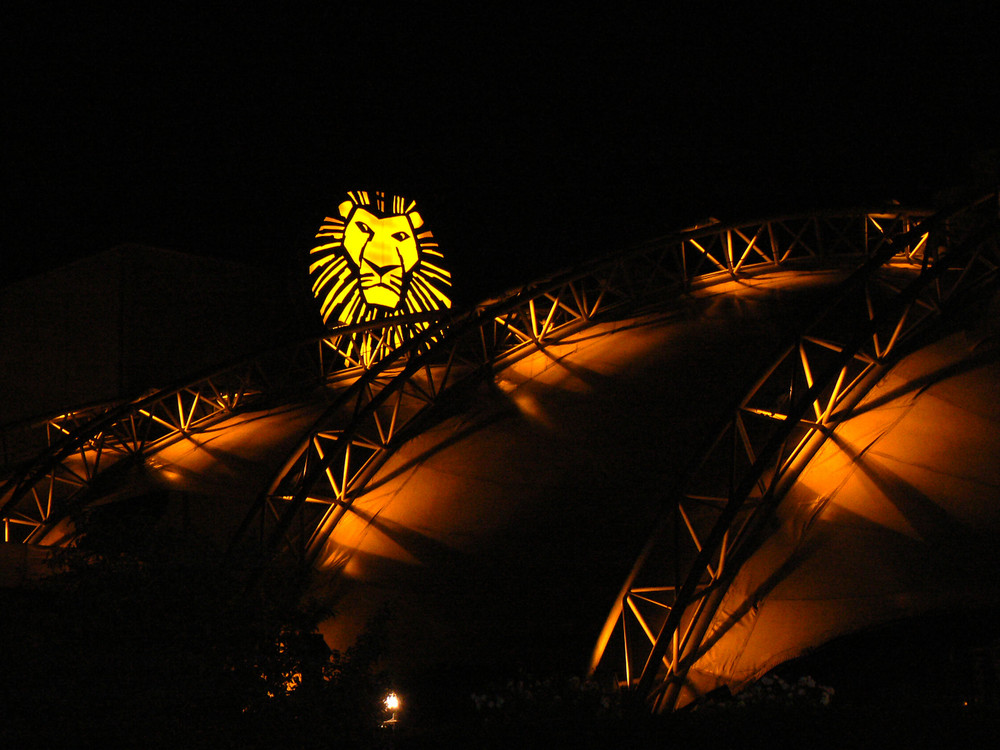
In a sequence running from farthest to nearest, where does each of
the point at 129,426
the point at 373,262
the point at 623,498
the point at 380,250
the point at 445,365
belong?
1. the point at 380,250
2. the point at 373,262
3. the point at 129,426
4. the point at 445,365
5. the point at 623,498

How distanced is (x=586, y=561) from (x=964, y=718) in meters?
8.97

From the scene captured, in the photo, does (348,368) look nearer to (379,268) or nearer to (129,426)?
(379,268)

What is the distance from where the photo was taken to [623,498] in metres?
22.6

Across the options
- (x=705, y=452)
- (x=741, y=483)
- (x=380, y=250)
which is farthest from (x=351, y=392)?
(x=741, y=483)

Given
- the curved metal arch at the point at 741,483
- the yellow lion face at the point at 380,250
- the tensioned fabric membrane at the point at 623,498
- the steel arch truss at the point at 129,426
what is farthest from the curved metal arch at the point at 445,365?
the yellow lion face at the point at 380,250

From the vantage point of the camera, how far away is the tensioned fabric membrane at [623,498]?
754 inches

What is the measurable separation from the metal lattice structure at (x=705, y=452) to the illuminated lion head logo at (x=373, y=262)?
1.67 metres

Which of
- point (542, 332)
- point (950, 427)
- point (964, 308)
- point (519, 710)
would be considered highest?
point (542, 332)

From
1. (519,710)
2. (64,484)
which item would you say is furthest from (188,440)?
(519,710)

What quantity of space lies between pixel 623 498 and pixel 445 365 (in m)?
8.16

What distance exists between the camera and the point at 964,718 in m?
13.4

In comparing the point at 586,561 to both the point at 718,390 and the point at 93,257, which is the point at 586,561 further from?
the point at 93,257

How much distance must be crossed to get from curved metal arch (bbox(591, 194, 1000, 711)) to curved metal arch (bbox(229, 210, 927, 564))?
1.32m

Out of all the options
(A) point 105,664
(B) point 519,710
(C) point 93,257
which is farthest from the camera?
(C) point 93,257
